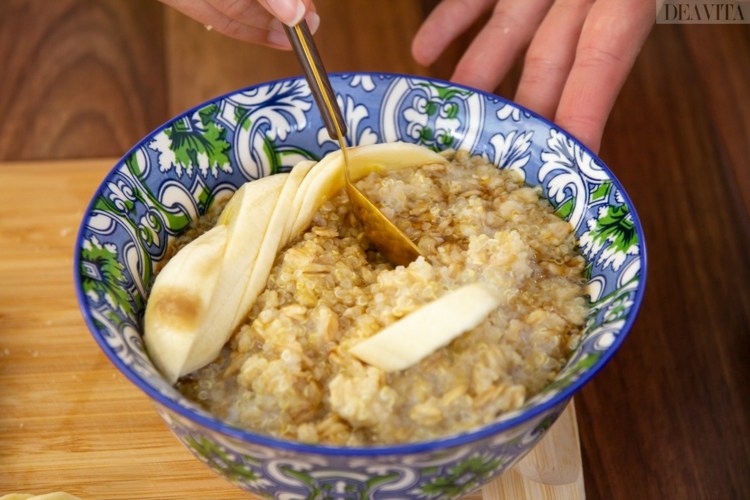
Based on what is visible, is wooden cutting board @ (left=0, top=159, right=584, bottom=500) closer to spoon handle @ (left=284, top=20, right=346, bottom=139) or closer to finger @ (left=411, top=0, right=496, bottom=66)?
spoon handle @ (left=284, top=20, right=346, bottom=139)

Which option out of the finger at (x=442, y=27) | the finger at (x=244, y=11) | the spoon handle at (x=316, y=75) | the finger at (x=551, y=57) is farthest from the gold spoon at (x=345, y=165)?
the finger at (x=442, y=27)

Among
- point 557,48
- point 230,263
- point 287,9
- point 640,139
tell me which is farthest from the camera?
point 640,139

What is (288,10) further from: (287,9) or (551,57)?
(551,57)

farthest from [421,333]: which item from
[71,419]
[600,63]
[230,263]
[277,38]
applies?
[277,38]

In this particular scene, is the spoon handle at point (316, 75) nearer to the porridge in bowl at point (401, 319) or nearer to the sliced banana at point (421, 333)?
the porridge in bowl at point (401, 319)

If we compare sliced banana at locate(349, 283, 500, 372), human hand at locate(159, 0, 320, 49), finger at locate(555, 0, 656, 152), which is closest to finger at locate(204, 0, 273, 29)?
human hand at locate(159, 0, 320, 49)

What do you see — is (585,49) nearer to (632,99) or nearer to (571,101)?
(571,101)

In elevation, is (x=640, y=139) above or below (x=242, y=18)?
below

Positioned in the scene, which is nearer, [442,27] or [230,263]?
[230,263]
